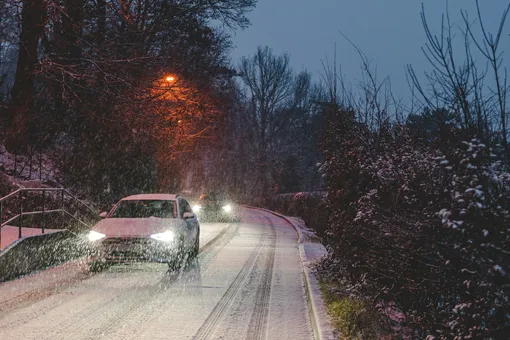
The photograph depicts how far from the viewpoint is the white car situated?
10656 mm

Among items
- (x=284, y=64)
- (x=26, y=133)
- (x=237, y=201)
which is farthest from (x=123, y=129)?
(x=237, y=201)

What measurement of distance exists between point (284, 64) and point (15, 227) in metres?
49.9

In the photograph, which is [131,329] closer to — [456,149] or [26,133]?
[456,149]

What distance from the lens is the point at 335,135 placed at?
10.2 meters

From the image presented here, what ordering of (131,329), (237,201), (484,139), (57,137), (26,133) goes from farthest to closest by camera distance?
1. (237,201)
2. (57,137)
3. (26,133)
4. (131,329)
5. (484,139)

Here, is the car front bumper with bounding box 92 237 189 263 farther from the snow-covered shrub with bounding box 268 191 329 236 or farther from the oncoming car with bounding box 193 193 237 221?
the oncoming car with bounding box 193 193 237 221

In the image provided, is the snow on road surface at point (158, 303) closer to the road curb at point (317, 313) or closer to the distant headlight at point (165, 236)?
the road curb at point (317, 313)

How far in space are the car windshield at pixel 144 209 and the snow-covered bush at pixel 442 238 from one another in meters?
5.60

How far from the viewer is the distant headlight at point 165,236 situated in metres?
10.9

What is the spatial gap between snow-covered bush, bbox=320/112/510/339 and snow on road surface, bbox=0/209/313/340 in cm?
149

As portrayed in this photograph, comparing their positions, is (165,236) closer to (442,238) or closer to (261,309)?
(261,309)

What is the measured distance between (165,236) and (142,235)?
0.49m

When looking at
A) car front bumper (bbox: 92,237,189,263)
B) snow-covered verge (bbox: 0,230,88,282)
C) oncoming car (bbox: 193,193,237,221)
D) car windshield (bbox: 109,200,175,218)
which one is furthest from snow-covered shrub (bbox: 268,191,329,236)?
car front bumper (bbox: 92,237,189,263)

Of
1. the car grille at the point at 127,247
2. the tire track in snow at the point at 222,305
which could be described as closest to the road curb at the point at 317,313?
the tire track in snow at the point at 222,305
